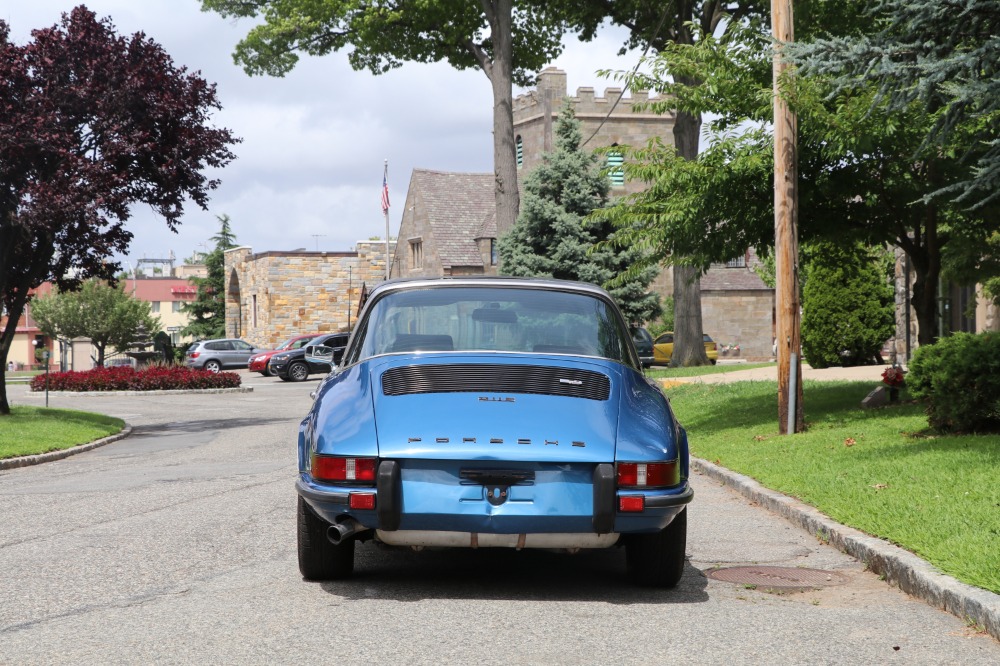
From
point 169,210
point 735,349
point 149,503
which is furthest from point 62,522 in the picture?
point 735,349

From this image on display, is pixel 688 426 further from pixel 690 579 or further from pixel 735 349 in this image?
pixel 735 349

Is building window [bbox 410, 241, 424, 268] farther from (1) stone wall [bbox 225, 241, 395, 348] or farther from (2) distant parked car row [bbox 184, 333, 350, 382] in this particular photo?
(2) distant parked car row [bbox 184, 333, 350, 382]

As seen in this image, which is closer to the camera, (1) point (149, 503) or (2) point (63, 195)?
(1) point (149, 503)

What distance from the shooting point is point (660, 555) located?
6.43 meters

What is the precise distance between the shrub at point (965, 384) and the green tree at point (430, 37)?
22.4 m

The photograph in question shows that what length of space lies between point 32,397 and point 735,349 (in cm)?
3402

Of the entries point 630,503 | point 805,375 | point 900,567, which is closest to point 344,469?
point 630,503

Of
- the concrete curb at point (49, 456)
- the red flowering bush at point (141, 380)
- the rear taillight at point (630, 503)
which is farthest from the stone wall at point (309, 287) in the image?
the rear taillight at point (630, 503)

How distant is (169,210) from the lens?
21.3 m

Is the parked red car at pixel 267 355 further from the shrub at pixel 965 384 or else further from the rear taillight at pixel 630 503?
the rear taillight at pixel 630 503

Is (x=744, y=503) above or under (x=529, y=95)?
under

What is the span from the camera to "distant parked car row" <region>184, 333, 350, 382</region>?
4119 cm

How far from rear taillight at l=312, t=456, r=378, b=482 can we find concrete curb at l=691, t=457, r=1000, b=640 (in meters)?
2.95

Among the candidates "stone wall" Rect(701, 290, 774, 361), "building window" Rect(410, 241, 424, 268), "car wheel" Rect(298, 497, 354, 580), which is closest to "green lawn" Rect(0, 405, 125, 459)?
"car wheel" Rect(298, 497, 354, 580)
